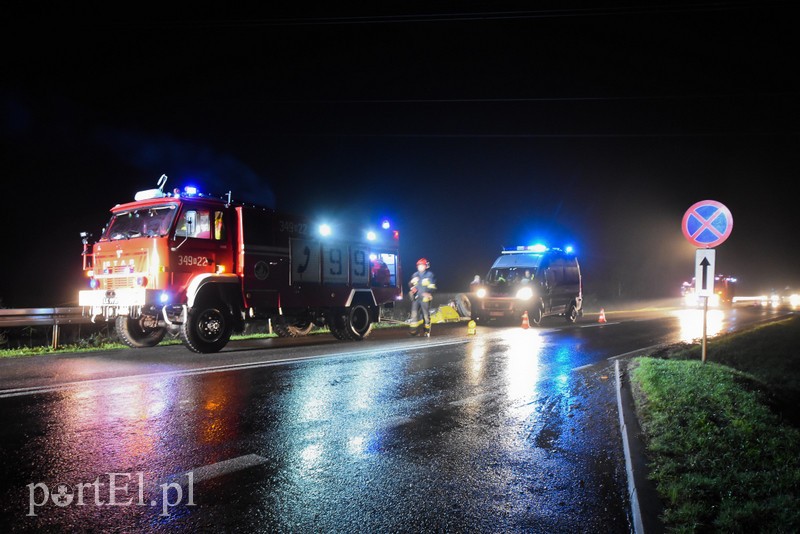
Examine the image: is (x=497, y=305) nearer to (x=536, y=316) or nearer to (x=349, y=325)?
(x=536, y=316)

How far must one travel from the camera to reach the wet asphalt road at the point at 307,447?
3451 mm

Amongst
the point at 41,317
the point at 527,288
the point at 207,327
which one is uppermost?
the point at 527,288

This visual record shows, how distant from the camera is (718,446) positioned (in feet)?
15.1

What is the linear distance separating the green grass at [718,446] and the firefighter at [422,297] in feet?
19.4

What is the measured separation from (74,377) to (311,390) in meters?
3.45

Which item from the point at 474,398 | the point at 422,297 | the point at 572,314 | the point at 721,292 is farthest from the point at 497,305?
the point at 721,292

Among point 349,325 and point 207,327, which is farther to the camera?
point 349,325

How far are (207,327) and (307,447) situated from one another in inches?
255

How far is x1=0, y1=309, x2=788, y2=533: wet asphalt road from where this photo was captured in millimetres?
3451

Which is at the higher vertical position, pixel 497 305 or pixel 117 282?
pixel 117 282

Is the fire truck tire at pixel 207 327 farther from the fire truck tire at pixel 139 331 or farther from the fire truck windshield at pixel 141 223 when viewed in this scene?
the fire truck windshield at pixel 141 223

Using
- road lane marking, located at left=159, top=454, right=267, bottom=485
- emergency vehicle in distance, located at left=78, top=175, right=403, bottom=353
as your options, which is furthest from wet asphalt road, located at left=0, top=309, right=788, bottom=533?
emergency vehicle in distance, located at left=78, top=175, right=403, bottom=353

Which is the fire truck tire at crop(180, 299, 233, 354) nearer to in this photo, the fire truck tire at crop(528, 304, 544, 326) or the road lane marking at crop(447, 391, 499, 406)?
the road lane marking at crop(447, 391, 499, 406)

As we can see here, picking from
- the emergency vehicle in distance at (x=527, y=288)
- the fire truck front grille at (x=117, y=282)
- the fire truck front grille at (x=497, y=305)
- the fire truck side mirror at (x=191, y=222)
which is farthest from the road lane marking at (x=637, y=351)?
the fire truck front grille at (x=117, y=282)
